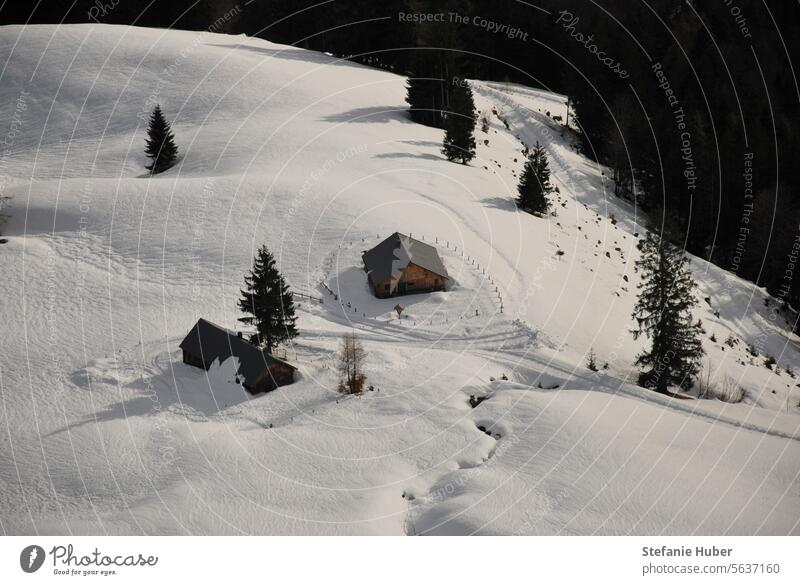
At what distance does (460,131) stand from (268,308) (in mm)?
36298

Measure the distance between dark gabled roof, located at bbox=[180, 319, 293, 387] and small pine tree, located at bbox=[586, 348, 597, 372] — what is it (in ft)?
59.5

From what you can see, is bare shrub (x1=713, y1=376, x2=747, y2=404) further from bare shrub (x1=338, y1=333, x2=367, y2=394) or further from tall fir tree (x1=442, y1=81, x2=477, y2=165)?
tall fir tree (x1=442, y1=81, x2=477, y2=165)

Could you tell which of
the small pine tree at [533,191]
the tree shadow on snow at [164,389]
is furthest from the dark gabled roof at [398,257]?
the small pine tree at [533,191]

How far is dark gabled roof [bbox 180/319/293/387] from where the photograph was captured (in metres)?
40.7

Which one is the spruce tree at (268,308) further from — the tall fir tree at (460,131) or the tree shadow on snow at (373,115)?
the tree shadow on snow at (373,115)

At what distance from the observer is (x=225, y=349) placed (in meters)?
Result: 41.5

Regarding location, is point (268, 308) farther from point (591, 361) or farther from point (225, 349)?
point (591, 361)

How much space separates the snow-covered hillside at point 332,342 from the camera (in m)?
32.1

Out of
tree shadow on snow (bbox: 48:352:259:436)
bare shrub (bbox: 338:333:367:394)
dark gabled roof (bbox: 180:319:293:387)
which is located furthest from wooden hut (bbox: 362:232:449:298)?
tree shadow on snow (bbox: 48:352:259:436)

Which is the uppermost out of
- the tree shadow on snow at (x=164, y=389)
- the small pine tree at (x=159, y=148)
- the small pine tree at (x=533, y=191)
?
the small pine tree at (x=533, y=191)

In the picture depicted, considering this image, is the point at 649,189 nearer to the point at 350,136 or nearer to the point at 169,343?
the point at 350,136

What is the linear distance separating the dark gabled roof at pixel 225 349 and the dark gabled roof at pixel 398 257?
1201 cm

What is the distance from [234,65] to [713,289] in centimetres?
5761
